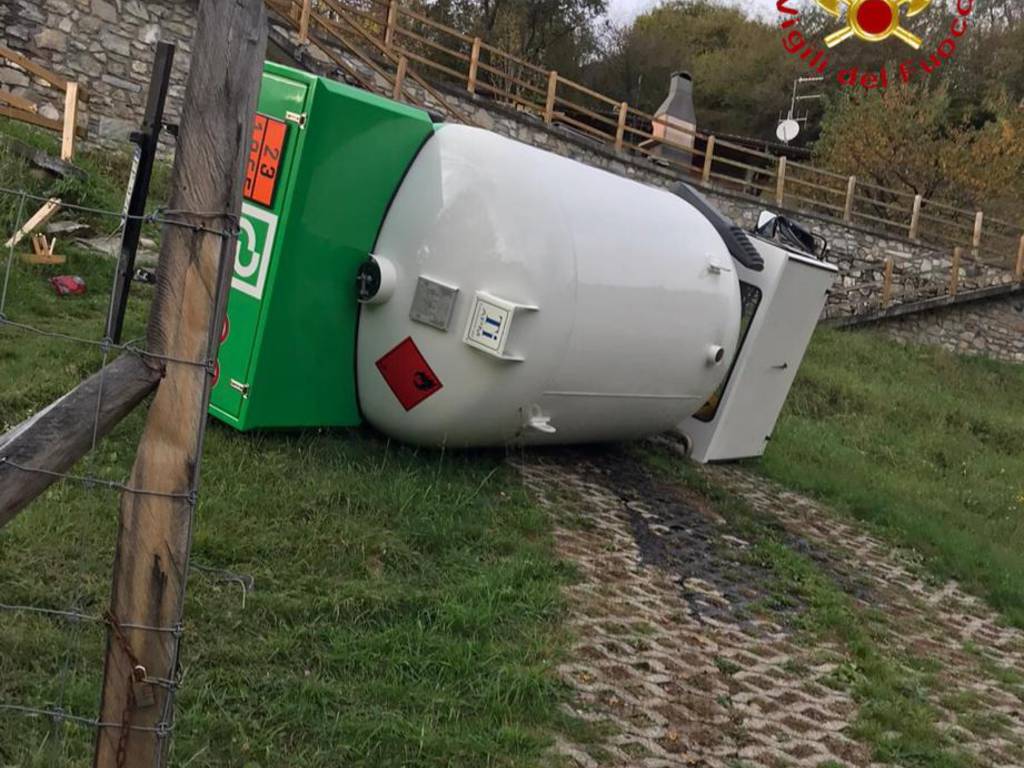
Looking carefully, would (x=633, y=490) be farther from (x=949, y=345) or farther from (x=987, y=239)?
(x=987, y=239)

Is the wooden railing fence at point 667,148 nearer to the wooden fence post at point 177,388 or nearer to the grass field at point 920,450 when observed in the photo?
the grass field at point 920,450

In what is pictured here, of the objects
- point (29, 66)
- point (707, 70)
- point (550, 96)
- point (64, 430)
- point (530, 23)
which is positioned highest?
point (707, 70)

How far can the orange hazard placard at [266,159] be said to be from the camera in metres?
5.13

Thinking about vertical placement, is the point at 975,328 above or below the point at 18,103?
below

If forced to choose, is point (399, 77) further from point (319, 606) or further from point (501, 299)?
point (319, 606)

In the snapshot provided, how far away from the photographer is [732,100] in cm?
3719

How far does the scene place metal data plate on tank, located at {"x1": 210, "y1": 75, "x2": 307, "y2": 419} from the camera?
512cm

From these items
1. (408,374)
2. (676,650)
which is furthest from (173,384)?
(408,374)

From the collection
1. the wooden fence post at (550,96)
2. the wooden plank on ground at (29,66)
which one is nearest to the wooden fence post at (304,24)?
the wooden plank on ground at (29,66)

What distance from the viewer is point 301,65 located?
49.4 feet

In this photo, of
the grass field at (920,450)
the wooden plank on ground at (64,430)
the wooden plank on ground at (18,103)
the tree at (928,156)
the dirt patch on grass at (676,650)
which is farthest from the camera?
the tree at (928,156)

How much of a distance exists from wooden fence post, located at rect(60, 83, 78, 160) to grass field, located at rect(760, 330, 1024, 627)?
7.37m

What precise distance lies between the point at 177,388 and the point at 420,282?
124 inches

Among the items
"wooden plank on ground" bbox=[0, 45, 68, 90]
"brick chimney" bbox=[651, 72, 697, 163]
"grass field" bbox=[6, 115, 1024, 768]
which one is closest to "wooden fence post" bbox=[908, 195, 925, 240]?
"brick chimney" bbox=[651, 72, 697, 163]
